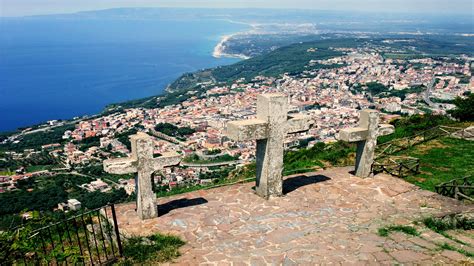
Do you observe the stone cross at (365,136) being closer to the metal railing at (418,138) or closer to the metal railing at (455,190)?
the metal railing at (455,190)

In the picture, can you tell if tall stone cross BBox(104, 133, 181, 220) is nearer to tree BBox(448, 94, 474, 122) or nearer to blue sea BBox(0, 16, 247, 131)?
tree BBox(448, 94, 474, 122)

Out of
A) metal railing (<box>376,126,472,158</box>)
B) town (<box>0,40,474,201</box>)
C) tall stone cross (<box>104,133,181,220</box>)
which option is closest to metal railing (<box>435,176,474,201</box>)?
metal railing (<box>376,126,472,158</box>)

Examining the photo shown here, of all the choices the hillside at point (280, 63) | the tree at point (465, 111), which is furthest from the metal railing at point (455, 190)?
the hillside at point (280, 63)

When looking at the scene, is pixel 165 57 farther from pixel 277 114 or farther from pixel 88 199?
pixel 277 114

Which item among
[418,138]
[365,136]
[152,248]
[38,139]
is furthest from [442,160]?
[38,139]

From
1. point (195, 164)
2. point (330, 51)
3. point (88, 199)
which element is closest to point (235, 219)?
point (88, 199)
